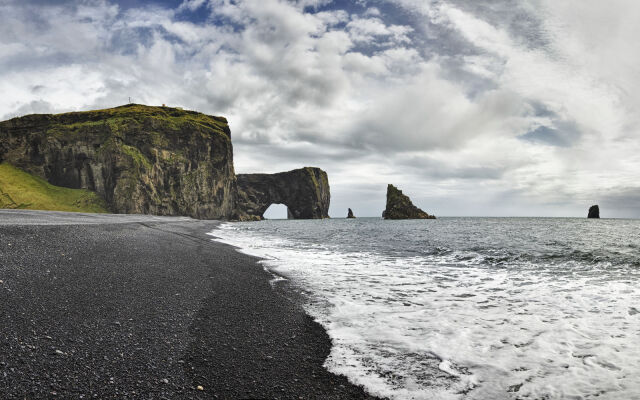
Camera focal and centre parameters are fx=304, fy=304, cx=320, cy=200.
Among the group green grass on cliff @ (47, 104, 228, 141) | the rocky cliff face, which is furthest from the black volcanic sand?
green grass on cliff @ (47, 104, 228, 141)

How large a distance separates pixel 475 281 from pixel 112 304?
1013 cm

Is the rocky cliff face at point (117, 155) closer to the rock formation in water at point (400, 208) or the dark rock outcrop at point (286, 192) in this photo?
the dark rock outcrop at point (286, 192)

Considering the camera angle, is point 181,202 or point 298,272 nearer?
point 298,272

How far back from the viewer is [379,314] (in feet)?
20.5

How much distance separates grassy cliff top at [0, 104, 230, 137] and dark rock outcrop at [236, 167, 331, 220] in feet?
191

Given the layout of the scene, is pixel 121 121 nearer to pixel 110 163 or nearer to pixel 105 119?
pixel 105 119

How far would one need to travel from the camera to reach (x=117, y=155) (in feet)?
263

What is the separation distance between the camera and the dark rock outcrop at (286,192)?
540ft

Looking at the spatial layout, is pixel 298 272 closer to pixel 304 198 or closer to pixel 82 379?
pixel 82 379

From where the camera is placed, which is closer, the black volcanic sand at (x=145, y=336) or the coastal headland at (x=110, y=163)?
the black volcanic sand at (x=145, y=336)

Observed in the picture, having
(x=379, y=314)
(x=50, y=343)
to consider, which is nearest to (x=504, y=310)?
(x=379, y=314)

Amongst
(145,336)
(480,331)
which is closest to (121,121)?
(145,336)

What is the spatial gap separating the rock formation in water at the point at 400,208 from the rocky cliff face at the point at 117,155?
75412 millimetres

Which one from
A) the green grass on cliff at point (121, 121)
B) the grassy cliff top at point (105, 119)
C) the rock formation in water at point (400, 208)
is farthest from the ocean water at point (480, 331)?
the rock formation in water at point (400, 208)
